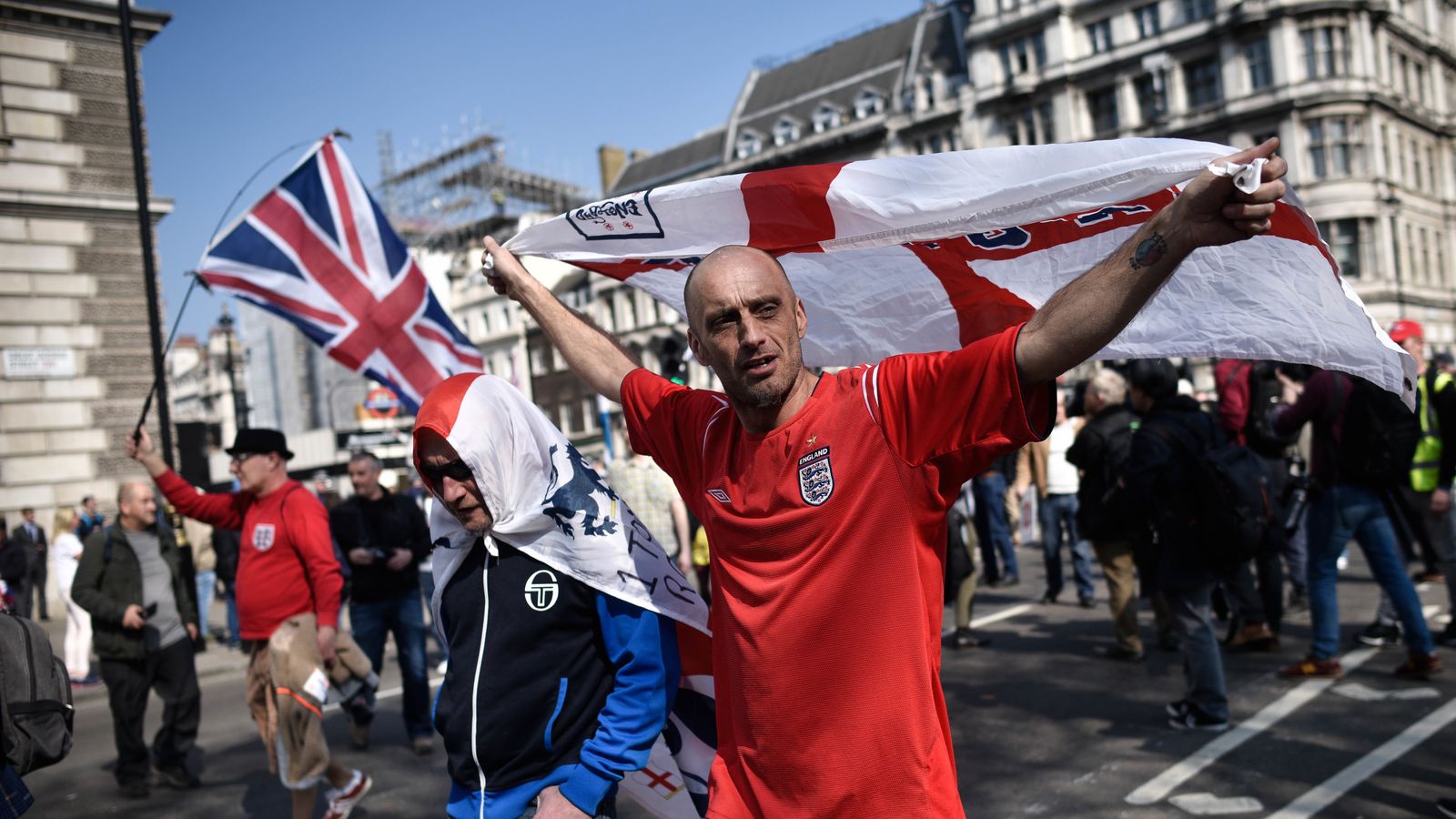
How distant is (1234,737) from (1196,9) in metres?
45.8

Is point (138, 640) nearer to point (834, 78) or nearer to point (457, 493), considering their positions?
point (457, 493)

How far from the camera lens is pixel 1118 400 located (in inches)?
323

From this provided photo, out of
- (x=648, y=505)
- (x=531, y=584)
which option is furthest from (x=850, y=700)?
(x=648, y=505)

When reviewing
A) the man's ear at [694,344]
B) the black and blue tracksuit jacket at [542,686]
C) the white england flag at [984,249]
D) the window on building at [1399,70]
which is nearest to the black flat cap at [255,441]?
the white england flag at [984,249]

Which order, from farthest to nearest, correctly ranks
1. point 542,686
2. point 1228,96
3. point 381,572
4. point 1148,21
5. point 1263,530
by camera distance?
point 1148,21 → point 1228,96 → point 381,572 → point 1263,530 → point 542,686

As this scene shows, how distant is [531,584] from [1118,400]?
637 centimetres

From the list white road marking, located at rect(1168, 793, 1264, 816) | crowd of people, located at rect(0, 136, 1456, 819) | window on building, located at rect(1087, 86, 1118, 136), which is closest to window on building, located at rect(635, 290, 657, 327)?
window on building, located at rect(1087, 86, 1118, 136)

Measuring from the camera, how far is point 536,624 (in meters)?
2.77

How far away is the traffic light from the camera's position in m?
8.79

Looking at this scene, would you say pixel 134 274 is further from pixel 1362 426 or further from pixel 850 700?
pixel 850 700

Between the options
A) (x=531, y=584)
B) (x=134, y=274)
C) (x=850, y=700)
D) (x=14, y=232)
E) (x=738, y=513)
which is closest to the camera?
(x=850, y=700)

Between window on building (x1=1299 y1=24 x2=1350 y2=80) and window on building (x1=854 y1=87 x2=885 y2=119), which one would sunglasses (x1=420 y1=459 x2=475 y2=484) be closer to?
window on building (x1=1299 y1=24 x2=1350 y2=80)

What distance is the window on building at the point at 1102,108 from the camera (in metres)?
47.3

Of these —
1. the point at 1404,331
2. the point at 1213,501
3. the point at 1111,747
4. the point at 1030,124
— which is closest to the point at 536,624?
the point at 1111,747
